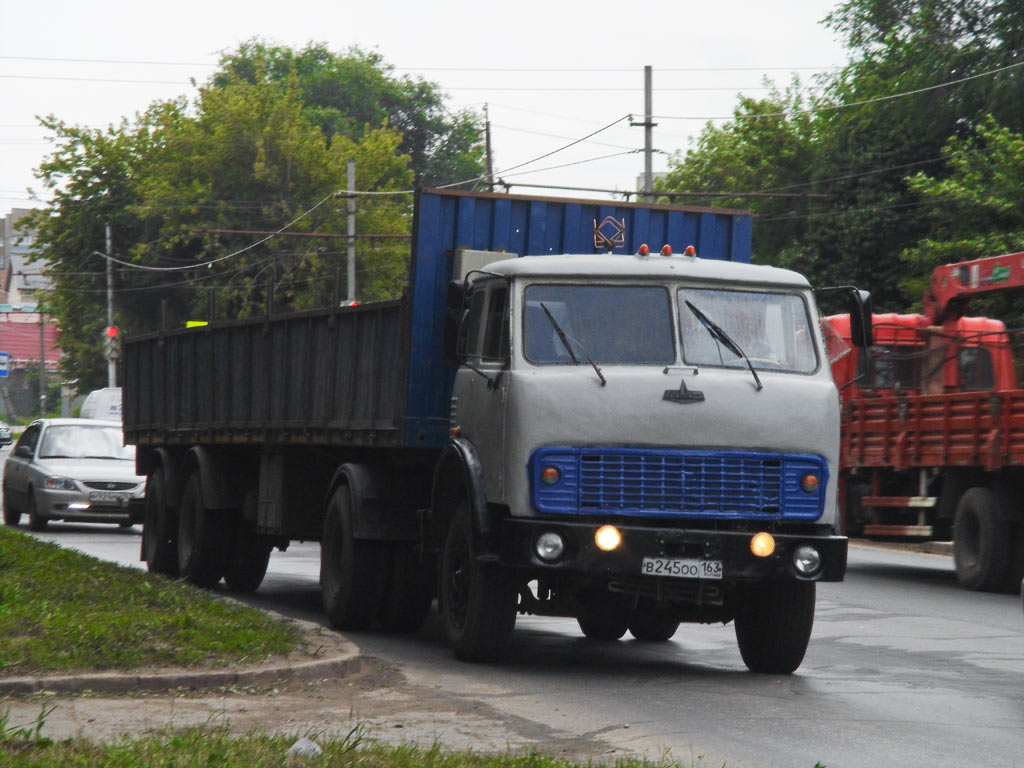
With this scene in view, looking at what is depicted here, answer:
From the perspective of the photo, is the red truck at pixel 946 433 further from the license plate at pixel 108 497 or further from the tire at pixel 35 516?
the tire at pixel 35 516

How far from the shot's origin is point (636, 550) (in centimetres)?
931

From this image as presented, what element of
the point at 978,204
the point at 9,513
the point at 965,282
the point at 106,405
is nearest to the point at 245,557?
the point at 965,282

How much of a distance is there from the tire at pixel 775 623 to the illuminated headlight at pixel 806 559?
0.92ft

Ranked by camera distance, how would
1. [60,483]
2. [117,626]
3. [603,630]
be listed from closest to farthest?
[117,626], [603,630], [60,483]

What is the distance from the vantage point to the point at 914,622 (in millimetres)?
13750

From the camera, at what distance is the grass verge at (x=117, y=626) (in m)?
8.89

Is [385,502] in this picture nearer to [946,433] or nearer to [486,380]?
[486,380]

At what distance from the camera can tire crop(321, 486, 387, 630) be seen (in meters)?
11.8

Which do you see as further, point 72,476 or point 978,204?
point 978,204

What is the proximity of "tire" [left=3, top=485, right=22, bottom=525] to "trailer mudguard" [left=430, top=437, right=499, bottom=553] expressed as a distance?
16.5 meters

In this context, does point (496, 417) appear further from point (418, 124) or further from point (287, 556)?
point (418, 124)

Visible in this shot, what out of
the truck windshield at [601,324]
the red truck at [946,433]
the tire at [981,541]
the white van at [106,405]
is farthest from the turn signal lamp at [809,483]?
the white van at [106,405]

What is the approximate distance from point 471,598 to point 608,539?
1066mm

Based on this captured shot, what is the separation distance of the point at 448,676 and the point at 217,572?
636 centimetres
